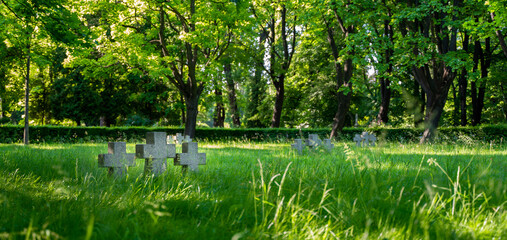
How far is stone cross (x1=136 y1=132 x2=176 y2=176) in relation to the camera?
15.3 ft

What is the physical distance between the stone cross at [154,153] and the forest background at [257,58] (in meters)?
2.71

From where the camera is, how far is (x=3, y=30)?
372 inches

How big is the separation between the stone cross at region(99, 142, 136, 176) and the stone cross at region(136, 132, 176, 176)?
169 mm

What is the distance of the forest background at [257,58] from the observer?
12695 mm

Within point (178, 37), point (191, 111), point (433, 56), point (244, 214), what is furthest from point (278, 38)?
point (244, 214)

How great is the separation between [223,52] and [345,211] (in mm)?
16897

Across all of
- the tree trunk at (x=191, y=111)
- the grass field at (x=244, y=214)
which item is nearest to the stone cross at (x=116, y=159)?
the grass field at (x=244, y=214)

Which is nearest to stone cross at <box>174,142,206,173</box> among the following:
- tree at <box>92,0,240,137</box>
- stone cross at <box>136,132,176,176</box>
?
stone cross at <box>136,132,176,176</box>

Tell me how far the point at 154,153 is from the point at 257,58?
18.9 metres

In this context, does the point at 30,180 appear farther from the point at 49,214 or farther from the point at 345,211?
the point at 345,211

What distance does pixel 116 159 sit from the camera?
4621 mm

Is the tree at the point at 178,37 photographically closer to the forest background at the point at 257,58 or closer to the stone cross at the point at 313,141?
the forest background at the point at 257,58

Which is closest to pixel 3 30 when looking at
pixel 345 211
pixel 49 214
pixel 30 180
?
pixel 30 180

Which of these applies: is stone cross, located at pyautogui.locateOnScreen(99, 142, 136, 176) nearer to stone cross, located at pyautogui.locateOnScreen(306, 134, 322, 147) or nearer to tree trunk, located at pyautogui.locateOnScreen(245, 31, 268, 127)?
stone cross, located at pyautogui.locateOnScreen(306, 134, 322, 147)
